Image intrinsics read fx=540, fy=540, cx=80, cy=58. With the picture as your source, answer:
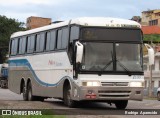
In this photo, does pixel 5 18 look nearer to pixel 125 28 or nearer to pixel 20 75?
pixel 20 75

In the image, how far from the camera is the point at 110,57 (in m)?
20.1

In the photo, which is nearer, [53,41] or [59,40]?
[59,40]

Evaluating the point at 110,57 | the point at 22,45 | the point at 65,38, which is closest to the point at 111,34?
the point at 110,57

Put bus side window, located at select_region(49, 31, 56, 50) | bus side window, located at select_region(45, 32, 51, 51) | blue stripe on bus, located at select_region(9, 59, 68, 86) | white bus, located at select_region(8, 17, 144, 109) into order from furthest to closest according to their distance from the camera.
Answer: blue stripe on bus, located at select_region(9, 59, 68, 86) → bus side window, located at select_region(45, 32, 51, 51) → bus side window, located at select_region(49, 31, 56, 50) → white bus, located at select_region(8, 17, 144, 109)

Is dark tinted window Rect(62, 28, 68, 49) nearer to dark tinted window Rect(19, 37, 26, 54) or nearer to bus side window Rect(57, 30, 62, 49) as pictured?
bus side window Rect(57, 30, 62, 49)

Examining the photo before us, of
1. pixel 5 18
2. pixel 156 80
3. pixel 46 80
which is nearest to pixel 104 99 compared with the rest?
pixel 46 80

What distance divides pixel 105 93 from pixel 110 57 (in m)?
1.35

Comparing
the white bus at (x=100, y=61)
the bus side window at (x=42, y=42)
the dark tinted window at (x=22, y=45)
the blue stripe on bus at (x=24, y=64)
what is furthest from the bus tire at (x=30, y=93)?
the white bus at (x=100, y=61)

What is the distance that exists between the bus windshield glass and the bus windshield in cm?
24

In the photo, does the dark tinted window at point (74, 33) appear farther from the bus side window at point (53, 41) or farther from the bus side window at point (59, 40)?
the bus side window at point (53, 41)

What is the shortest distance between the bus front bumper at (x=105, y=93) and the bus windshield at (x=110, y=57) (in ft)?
2.43

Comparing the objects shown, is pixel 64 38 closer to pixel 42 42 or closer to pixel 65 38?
pixel 65 38

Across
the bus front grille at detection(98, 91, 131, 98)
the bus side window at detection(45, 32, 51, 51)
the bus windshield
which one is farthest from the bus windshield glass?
the bus side window at detection(45, 32, 51, 51)

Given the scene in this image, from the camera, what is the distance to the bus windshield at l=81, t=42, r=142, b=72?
19953 millimetres
